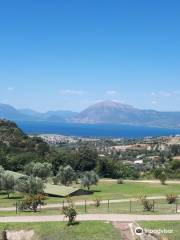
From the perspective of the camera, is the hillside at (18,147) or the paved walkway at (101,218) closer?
the paved walkway at (101,218)

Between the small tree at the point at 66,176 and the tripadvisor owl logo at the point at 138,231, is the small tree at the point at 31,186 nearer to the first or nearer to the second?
the small tree at the point at 66,176

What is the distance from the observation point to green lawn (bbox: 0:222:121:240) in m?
29.1

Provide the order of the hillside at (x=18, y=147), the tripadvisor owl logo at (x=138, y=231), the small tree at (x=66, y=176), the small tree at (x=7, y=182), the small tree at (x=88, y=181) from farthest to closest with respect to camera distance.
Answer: the hillside at (x=18, y=147) < the small tree at (x=66, y=176) < the small tree at (x=88, y=181) < the small tree at (x=7, y=182) < the tripadvisor owl logo at (x=138, y=231)

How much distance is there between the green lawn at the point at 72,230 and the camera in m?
29.1

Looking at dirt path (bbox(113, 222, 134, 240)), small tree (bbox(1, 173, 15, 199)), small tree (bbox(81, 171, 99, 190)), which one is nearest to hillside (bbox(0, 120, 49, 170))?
small tree (bbox(81, 171, 99, 190))

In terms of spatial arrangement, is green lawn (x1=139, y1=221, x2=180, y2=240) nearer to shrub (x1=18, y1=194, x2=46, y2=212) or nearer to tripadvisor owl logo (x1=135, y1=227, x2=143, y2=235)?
tripadvisor owl logo (x1=135, y1=227, x2=143, y2=235)

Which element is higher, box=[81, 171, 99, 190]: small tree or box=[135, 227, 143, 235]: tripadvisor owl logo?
box=[135, 227, 143, 235]: tripadvisor owl logo

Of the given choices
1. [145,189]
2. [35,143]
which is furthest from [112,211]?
[35,143]

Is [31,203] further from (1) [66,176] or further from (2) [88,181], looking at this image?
(1) [66,176]

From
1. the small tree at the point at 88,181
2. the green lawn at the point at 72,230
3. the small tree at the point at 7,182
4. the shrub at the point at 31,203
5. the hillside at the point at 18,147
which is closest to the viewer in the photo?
the green lawn at the point at 72,230

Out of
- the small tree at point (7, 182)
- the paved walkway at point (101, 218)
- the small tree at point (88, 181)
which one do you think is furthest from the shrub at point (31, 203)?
the small tree at point (88, 181)

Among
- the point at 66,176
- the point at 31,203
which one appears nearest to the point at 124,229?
the point at 31,203

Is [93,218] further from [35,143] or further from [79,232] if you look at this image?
[35,143]

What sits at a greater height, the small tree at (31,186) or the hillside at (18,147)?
the hillside at (18,147)
